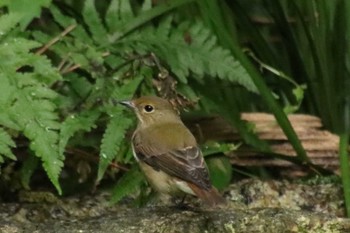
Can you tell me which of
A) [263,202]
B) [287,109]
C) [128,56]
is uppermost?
[128,56]

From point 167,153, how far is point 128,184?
0.30m

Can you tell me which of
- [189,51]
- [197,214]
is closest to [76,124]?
[197,214]

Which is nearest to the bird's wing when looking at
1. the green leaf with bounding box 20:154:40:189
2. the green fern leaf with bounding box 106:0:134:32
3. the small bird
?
the small bird

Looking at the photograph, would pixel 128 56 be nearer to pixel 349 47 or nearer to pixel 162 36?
pixel 162 36

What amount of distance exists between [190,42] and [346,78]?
836mm

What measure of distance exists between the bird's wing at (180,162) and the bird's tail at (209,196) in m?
0.02

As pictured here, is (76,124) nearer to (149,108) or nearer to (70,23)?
(149,108)

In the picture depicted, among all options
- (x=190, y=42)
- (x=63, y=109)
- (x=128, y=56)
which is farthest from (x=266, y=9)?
(x=63, y=109)

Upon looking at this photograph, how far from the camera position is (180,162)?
15.6ft

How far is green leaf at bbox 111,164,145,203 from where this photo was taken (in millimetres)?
5008

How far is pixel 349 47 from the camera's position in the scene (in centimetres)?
562

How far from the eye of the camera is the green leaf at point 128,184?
5.01 metres

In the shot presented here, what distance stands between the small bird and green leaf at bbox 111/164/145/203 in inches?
5.6

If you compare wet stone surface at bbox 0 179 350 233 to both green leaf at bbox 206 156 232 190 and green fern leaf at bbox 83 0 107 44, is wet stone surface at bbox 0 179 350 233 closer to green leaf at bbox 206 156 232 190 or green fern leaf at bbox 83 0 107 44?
green leaf at bbox 206 156 232 190
